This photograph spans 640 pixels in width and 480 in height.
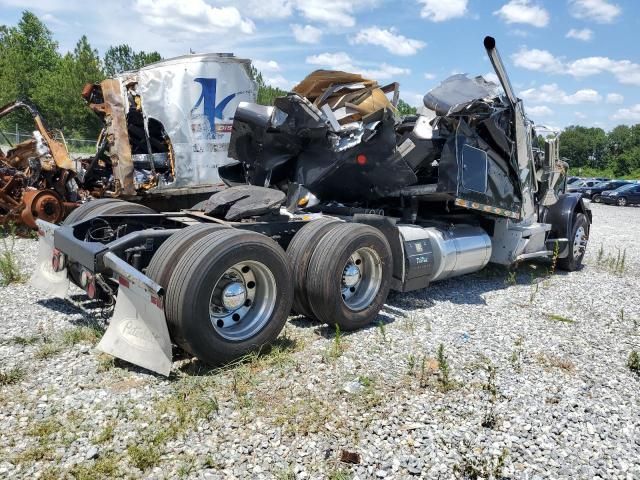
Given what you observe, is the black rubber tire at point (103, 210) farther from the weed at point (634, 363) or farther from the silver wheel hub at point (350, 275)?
the weed at point (634, 363)

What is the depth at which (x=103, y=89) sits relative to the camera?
9289 millimetres

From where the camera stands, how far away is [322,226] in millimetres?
5309

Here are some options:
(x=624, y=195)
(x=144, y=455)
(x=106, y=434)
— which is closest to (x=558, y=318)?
(x=144, y=455)

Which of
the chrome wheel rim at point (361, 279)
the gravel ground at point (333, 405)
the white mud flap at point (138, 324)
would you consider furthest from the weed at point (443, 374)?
the white mud flap at point (138, 324)

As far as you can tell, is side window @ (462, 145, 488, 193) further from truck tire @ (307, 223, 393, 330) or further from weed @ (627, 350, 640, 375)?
weed @ (627, 350, 640, 375)

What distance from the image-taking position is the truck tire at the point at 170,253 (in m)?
4.07

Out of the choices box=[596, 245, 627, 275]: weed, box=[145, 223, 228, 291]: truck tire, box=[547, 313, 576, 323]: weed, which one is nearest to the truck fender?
box=[596, 245, 627, 275]: weed

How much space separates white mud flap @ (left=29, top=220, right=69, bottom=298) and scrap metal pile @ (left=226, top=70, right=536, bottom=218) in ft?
8.32

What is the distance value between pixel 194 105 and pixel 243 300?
18.1 ft

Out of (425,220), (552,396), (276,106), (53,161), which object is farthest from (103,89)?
(552,396)

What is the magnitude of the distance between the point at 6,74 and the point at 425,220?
5596 cm

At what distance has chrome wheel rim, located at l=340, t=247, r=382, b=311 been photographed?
5.36 meters

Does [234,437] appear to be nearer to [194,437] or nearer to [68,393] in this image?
[194,437]

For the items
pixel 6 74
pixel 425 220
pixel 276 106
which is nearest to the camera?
pixel 276 106
